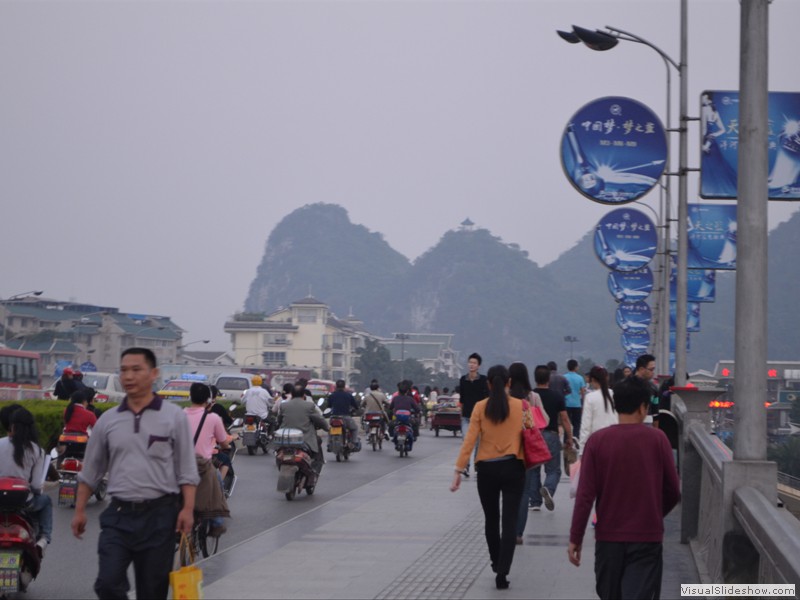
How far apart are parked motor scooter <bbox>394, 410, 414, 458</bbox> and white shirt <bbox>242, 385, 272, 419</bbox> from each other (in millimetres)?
2857

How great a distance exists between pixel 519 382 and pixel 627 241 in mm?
16155

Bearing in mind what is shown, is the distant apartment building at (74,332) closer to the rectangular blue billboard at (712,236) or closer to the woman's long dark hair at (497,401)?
the rectangular blue billboard at (712,236)

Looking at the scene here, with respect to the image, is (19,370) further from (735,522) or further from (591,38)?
(735,522)

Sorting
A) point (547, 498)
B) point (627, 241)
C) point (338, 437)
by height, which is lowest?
point (338, 437)

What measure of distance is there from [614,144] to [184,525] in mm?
11512

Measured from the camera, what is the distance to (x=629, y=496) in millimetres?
6656

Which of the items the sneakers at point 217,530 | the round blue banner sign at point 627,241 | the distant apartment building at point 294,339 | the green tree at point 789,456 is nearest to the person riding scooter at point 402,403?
the round blue banner sign at point 627,241

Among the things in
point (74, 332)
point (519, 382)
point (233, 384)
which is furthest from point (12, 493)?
point (74, 332)

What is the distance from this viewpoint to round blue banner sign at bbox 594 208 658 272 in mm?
27422

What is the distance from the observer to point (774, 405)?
5756 centimetres

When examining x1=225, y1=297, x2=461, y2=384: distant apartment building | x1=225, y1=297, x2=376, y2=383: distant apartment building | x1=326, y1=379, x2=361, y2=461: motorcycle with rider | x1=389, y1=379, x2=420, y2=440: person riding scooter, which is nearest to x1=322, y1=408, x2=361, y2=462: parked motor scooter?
x1=326, y1=379, x2=361, y2=461: motorcycle with rider

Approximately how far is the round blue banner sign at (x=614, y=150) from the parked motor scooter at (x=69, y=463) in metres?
7.25

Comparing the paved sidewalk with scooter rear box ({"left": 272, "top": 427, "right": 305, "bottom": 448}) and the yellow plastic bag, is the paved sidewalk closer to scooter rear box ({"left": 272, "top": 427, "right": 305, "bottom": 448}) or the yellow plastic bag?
scooter rear box ({"left": 272, "top": 427, "right": 305, "bottom": 448})

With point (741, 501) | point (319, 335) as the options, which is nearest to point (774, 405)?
point (741, 501)
